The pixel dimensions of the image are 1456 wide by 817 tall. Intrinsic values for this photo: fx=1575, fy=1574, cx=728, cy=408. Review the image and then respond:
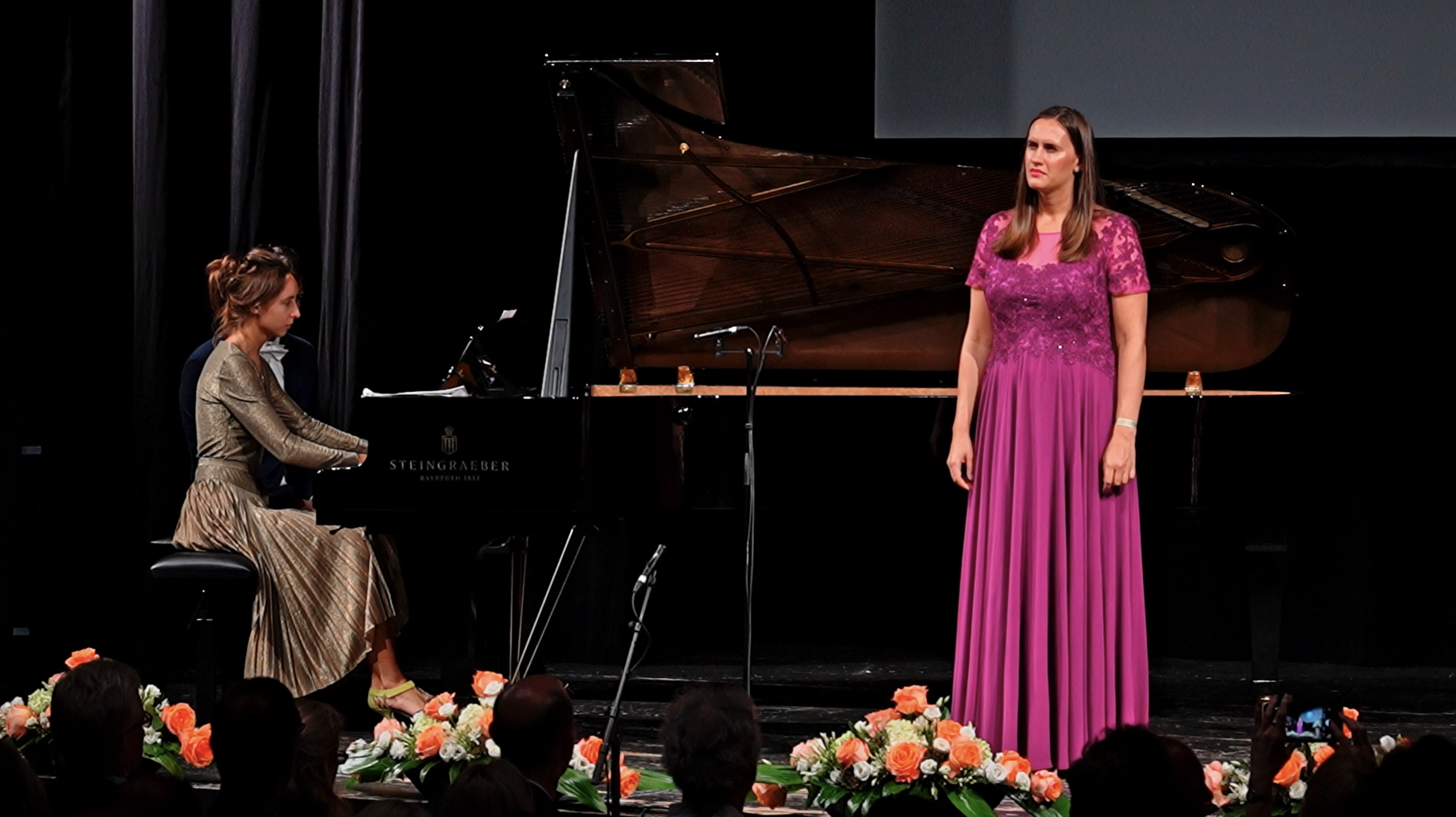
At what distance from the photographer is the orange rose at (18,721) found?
3.40 m

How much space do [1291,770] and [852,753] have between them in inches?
30.9

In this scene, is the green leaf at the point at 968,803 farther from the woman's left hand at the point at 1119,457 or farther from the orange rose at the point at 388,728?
the orange rose at the point at 388,728

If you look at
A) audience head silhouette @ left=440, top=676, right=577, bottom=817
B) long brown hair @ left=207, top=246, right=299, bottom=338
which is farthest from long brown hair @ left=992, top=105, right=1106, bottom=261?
long brown hair @ left=207, top=246, right=299, bottom=338

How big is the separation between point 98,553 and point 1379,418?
181 inches

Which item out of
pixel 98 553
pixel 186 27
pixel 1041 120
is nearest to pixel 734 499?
pixel 1041 120

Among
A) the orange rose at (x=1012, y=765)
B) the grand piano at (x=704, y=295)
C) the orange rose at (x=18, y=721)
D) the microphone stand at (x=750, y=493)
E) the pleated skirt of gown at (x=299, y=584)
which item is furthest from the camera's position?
the pleated skirt of gown at (x=299, y=584)

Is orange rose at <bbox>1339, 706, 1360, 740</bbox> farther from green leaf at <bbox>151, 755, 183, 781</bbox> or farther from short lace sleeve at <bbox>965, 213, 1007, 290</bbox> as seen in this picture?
green leaf at <bbox>151, 755, 183, 781</bbox>

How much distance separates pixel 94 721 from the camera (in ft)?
8.14

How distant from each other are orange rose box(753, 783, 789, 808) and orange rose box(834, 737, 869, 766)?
0.25m

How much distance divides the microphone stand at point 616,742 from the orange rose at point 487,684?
25 centimetres

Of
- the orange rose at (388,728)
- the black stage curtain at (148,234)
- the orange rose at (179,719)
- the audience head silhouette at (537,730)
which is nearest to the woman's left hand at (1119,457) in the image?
the audience head silhouette at (537,730)

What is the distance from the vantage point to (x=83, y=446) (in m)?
5.45

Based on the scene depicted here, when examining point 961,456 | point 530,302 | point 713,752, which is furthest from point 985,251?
point 530,302

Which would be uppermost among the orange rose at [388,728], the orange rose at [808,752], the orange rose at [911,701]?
the orange rose at [911,701]
